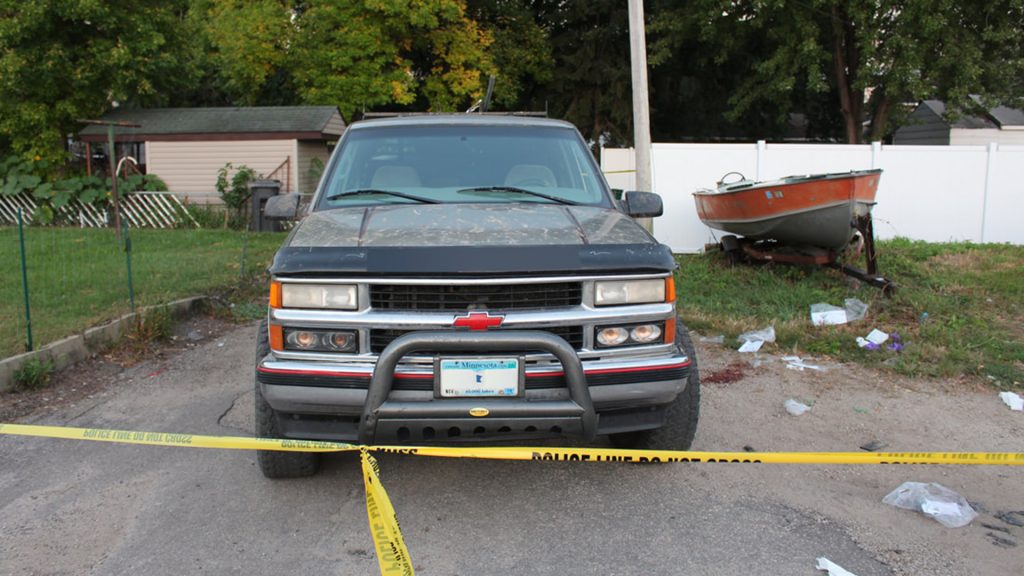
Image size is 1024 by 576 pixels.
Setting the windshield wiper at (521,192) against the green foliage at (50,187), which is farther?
the green foliage at (50,187)

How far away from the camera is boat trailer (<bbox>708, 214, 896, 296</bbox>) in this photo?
8.13 m

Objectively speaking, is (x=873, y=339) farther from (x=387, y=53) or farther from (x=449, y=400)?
(x=387, y=53)

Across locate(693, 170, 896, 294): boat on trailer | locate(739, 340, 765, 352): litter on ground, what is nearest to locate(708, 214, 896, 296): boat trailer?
locate(693, 170, 896, 294): boat on trailer

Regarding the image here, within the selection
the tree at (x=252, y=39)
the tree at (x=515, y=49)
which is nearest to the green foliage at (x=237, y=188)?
the tree at (x=252, y=39)

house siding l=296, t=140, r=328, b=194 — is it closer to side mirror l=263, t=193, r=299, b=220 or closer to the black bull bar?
side mirror l=263, t=193, r=299, b=220

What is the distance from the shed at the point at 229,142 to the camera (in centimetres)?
1889

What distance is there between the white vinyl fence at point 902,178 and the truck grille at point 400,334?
8919mm

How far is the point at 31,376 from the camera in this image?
548 centimetres

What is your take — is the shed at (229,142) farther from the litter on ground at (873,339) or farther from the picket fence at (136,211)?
the litter on ground at (873,339)

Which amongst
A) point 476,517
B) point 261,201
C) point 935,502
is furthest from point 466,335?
point 261,201

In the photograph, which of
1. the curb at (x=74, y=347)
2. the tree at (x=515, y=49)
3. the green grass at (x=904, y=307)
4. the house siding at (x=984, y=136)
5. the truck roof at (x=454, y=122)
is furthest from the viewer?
the tree at (x=515, y=49)

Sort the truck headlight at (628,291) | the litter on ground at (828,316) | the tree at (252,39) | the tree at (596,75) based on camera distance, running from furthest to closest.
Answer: the tree at (252,39) → the tree at (596,75) → the litter on ground at (828,316) → the truck headlight at (628,291)

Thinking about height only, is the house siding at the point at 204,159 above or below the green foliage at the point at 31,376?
above

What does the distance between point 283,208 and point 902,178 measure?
1099 cm
